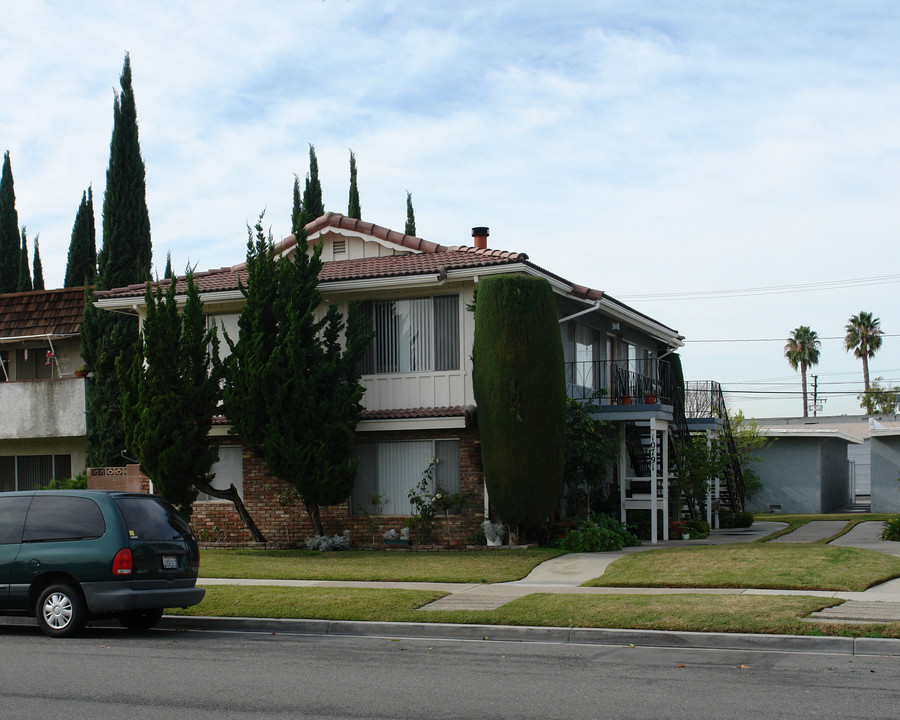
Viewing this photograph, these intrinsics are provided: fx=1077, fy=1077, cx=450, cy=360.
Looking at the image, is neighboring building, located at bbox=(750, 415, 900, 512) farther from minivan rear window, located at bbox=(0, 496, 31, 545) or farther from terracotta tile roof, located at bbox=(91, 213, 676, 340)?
minivan rear window, located at bbox=(0, 496, 31, 545)

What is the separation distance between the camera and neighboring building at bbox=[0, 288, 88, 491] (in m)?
27.5

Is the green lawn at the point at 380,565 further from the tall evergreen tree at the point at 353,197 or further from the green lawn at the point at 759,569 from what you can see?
the tall evergreen tree at the point at 353,197

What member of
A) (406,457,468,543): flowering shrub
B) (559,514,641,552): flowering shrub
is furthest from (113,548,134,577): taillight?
(559,514,641,552): flowering shrub

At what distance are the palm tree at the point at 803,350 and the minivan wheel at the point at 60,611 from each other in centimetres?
6297

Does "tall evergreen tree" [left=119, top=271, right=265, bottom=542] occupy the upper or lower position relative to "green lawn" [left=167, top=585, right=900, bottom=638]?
upper

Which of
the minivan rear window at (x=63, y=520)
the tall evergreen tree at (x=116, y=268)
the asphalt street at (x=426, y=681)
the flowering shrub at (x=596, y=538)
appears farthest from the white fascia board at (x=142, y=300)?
the asphalt street at (x=426, y=681)

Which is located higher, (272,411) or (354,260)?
(354,260)

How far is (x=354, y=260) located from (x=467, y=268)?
14.0 feet

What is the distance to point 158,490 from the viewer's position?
67.0 ft

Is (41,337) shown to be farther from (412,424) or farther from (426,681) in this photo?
(426,681)

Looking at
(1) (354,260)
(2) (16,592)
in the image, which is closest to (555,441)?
(1) (354,260)

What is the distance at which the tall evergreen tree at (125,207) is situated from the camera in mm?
28641

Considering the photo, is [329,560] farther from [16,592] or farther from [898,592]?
[898,592]

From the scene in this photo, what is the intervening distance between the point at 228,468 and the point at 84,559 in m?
11.1
